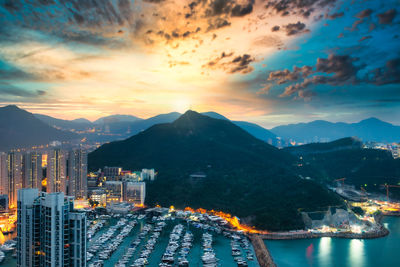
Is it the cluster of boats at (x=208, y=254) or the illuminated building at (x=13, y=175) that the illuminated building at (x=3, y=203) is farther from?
the cluster of boats at (x=208, y=254)

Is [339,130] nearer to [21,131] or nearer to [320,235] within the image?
[21,131]

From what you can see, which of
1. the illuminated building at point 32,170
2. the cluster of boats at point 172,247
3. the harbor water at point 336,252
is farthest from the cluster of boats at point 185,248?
the illuminated building at point 32,170

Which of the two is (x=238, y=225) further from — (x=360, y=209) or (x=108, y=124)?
(x=108, y=124)

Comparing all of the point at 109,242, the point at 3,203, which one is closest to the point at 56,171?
the point at 3,203

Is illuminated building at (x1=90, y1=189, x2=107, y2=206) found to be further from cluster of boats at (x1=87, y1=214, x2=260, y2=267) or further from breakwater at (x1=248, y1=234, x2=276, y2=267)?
breakwater at (x1=248, y1=234, x2=276, y2=267)

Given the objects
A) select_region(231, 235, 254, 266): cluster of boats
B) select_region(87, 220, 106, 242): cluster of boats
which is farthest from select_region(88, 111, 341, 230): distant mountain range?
select_region(87, 220, 106, 242): cluster of boats

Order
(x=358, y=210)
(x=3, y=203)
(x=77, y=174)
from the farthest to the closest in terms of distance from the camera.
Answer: (x=77, y=174), (x=358, y=210), (x=3, y=203)
